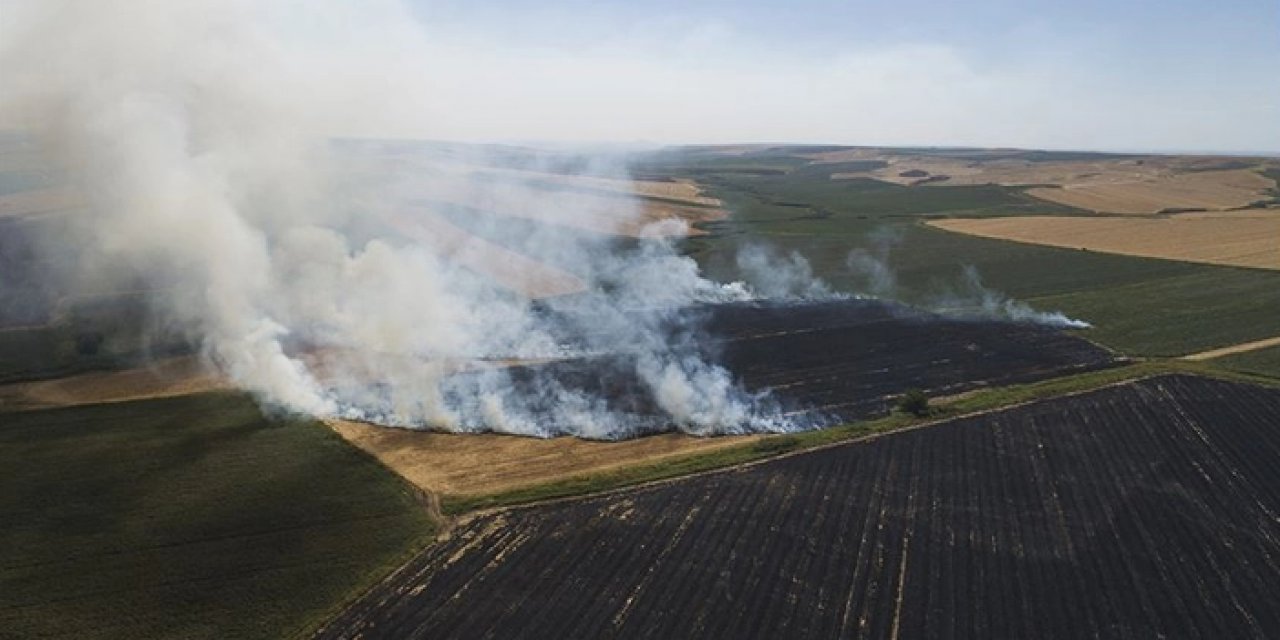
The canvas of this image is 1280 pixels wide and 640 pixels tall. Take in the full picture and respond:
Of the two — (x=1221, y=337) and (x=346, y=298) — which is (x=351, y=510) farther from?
(x=1221, y=337)

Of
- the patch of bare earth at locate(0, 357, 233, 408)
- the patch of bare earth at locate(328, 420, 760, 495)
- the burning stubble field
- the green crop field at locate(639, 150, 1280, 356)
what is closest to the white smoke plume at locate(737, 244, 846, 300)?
the green crop field at locate(639, 150, 1280, 356)

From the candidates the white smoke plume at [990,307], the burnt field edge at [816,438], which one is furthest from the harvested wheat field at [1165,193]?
the burnt field edge at [816,438]

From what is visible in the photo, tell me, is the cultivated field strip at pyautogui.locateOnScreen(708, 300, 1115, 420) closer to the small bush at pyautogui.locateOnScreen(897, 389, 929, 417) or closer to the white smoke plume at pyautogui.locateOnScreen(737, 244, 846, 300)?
the small bush at pyautogui.locateOnScreen(897, 389, 929, 417)

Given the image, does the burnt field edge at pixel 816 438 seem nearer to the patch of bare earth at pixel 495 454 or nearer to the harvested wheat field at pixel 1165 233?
the patch of bare earth at pixel 495 454

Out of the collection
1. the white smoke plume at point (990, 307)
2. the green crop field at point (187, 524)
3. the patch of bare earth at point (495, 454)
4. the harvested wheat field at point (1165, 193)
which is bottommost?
the green crop field at point (187, 524)

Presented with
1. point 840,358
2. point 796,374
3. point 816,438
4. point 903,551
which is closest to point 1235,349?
point 840,358

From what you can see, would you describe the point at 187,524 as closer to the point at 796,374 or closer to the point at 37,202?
the point at 796,374
